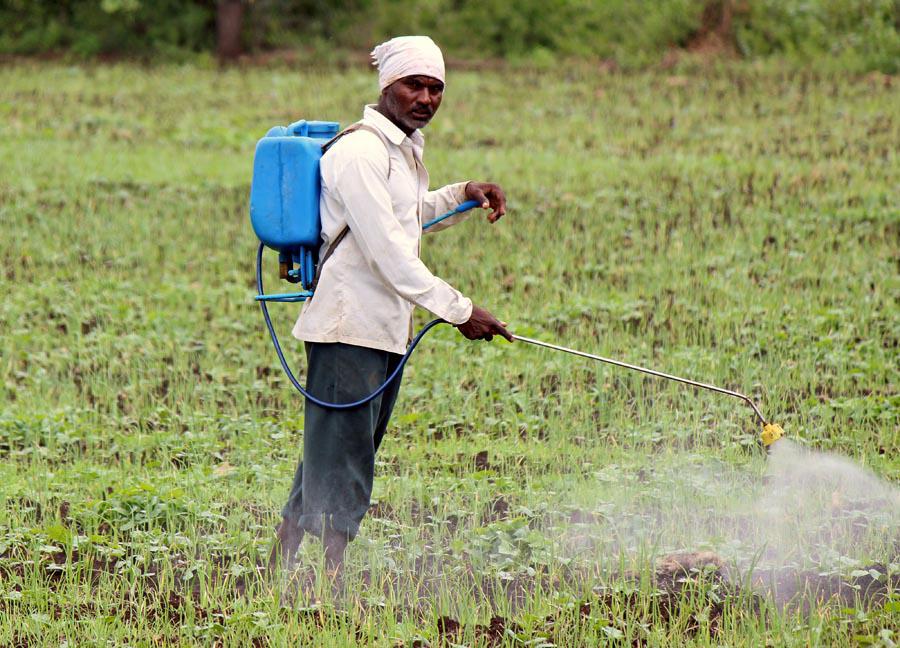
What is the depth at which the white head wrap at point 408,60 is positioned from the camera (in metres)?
4.11

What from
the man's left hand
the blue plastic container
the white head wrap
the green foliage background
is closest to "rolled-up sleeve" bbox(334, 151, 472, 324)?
the blue plastic container

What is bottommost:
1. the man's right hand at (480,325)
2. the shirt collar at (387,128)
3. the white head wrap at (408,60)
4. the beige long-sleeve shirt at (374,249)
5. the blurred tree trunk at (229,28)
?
the man's right hand at (480,325)

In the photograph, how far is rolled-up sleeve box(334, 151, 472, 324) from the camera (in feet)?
13.4

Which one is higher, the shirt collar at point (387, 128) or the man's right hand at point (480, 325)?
the shirt collar at point (387, 128)

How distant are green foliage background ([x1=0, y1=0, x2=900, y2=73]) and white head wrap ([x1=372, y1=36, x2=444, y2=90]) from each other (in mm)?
15122

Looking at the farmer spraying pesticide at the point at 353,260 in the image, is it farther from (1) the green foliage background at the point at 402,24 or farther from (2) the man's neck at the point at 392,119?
(1) the green foliage background at the point at 402,24

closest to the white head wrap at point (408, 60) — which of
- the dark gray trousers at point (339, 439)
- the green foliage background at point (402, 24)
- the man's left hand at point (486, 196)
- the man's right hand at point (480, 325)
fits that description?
the man's left hand at point (486, 196)

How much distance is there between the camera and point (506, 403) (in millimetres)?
6691

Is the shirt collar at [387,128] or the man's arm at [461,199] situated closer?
the shirt collar at [387,128]

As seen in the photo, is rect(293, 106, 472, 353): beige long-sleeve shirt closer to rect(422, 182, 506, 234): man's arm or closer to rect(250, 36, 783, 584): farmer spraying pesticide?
rect(250, 36, 783, 584): farmer spraying pesticide

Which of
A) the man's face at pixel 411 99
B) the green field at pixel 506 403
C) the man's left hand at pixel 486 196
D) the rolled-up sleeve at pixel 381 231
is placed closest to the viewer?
the rolled-up sleeve at pixel 381 231

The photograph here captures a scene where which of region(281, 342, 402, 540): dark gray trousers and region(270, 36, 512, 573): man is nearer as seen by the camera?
region(270, 36, 512, 573): man

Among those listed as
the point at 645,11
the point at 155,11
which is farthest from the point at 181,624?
the point at 155,11

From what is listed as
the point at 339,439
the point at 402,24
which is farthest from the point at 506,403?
the point at 402,24
